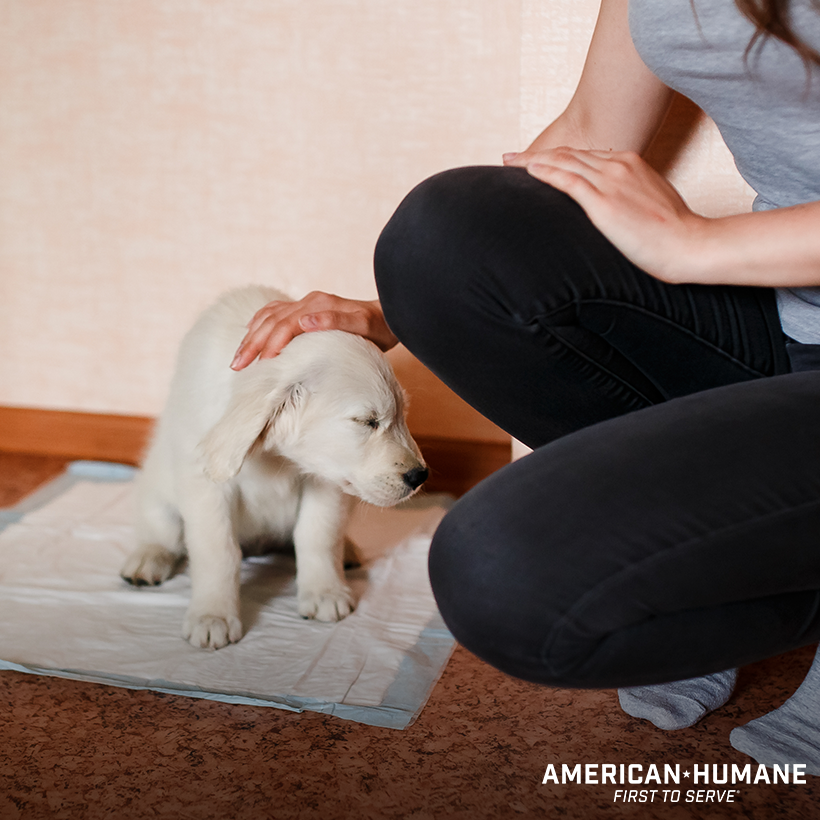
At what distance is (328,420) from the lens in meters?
1.25

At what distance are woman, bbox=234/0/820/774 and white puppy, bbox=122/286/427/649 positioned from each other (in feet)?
0.71

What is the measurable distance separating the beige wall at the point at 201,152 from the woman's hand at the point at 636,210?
2.68 ft

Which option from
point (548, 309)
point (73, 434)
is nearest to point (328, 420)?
point (548, 309)

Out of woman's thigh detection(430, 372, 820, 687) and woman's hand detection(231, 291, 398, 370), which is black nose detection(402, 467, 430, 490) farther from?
woman's thigh detection(430, 372, 820, 687)

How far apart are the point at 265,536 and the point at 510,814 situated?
72 cm

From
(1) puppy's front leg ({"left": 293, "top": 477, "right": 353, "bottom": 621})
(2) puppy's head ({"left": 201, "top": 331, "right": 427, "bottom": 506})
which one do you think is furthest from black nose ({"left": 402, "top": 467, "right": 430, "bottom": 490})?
(1) puppy's front leg ({"left": 293, "top": 477, "right": 353, "bottom": 621})

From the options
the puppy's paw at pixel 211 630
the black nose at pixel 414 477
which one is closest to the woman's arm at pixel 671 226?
the black nose at pixel 414 477

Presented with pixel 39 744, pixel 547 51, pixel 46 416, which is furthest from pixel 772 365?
pixel 46 416

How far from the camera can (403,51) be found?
5.80 feet

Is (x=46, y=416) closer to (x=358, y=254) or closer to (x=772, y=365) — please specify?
(x=358, y=254)

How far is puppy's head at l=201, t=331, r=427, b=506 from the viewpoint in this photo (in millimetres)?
1197

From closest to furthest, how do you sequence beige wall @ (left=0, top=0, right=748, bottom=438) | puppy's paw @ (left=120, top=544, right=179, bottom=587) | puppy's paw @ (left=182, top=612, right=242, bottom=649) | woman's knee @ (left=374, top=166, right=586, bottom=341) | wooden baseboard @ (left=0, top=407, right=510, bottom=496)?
woman's knee @ (left=374, top=166, right=586, bottom=341) < puppy's paw @ (left=182, top=612, right=242, bottom=649) < puppy's paw @ (left=120, top=544, right=179, bottom=587) < beige wall @ (left=0, top=0, right=748, bottom=438) < wooden baseboard @ (left=0, top=407, right=510, bottom=496)

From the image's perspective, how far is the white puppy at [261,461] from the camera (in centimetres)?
122

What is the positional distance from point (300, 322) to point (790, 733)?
0.83 metres
